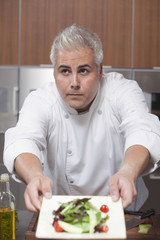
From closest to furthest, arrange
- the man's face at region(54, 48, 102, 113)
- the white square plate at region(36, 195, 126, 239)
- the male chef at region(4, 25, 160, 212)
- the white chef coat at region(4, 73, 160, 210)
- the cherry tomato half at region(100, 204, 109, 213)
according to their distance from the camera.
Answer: the white square plate at region(36, 195, 126, 239)
the cherry tomato half at region(100, 204, 109, 213)
the male chef at region(4, 25, 160, 212)
the man's face at region(54, 48, 102, 113)
the white chef coat at region(4, 73, 160, 210)

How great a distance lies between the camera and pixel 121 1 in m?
3.03

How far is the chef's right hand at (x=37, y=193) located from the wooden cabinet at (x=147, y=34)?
2.17 meters

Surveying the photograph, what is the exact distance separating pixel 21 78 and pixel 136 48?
95 cm

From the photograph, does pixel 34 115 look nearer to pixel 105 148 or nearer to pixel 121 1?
pixel 105 148

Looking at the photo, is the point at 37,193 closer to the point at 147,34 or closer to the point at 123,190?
the point at 123,190

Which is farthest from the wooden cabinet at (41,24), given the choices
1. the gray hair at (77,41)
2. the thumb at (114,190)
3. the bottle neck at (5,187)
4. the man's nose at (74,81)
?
the thumb at (114,190)

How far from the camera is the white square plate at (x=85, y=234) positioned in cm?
89

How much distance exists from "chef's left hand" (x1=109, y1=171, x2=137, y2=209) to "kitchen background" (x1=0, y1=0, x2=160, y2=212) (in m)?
2.00

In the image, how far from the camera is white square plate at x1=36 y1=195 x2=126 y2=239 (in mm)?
886

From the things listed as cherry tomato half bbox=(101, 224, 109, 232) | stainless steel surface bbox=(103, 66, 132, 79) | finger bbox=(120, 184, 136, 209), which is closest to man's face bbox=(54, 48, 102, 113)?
finger bbox=(120, 184, 136, 209)

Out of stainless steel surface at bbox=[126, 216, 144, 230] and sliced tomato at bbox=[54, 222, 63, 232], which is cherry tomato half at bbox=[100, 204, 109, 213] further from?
stainless steel surface at bbox=[126, 216, 144, 230]

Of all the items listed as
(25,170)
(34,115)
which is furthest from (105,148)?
(25,170)

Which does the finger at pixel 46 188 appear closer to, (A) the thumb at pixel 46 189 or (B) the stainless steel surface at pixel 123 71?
(A) the thumb at pixel 46 189

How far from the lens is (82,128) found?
70.9 inches
